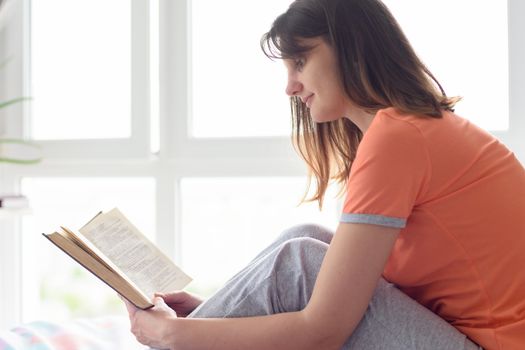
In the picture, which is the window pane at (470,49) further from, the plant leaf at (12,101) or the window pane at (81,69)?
the plant leaf at (12,101)

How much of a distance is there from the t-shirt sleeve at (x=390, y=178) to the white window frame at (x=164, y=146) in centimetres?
92

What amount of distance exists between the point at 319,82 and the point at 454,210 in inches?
15.2

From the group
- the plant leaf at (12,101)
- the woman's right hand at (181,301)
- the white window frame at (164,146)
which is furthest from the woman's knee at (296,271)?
the plant leaf at (12,101)

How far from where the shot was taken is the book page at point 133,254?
60.6 inches

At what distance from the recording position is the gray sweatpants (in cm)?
122

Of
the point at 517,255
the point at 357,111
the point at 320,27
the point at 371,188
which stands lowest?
the point at 517,255

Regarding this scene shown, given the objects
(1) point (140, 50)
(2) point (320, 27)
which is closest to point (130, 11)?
(1) point (140, 50)

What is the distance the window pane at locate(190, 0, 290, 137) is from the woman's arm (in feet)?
3.19

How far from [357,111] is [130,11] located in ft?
3.69

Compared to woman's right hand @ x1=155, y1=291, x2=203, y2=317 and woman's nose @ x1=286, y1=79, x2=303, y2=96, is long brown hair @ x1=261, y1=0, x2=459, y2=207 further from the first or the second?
woman's right hand @ x1=155, y1=291, x2=203, y2=317

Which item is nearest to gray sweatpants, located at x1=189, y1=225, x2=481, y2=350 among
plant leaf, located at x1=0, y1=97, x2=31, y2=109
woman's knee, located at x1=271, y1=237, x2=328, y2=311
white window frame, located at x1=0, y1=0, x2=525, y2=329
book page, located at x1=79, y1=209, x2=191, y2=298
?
woman's knee, located at x1=271, y1=237, x2=328, y2=311

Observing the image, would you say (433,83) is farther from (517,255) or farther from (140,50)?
(140,50)

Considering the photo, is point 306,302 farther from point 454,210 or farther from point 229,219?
point 229,219

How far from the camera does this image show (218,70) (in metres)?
2.26
